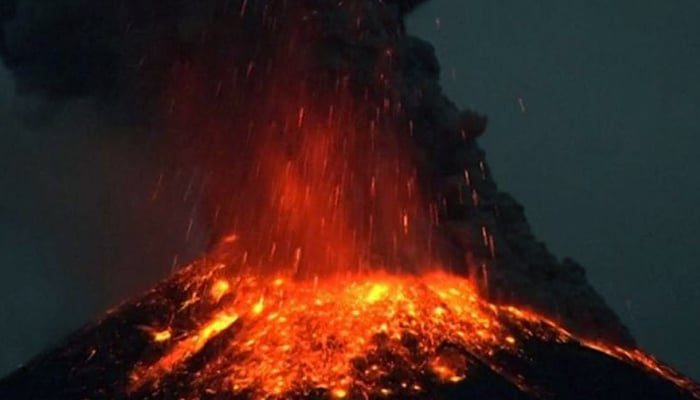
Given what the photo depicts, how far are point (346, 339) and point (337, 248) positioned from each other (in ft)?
9.95

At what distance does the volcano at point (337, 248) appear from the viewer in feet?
106

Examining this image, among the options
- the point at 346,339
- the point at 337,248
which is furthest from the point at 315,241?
the point at 346,339

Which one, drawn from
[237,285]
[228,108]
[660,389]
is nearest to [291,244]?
[237,285]

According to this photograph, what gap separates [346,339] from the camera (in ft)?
105

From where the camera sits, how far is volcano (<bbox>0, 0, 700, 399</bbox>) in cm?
3241

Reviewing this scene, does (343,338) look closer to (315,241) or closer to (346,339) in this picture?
(346,339)

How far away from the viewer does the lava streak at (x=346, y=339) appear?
101 feet

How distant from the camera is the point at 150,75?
118 feet

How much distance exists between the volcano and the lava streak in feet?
0.21

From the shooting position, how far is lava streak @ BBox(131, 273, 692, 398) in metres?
30.8

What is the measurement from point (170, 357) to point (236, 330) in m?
2.11

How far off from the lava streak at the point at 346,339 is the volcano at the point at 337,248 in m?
0.07

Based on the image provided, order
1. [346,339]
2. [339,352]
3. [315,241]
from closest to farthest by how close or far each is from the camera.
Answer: [339,352] < [346,339] < [315,241]

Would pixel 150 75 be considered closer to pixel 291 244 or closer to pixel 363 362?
pixel 291 244
